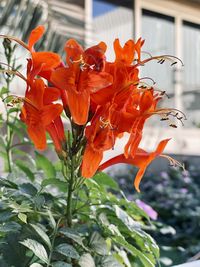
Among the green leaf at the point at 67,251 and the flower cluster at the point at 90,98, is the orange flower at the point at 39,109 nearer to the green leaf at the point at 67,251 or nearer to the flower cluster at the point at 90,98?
the flower cluster at the point at 90,98

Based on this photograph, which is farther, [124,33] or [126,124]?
[124,33]

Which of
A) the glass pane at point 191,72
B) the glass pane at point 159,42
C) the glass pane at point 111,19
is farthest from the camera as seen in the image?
the glass pane at point 191,72

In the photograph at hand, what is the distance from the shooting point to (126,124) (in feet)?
2.47

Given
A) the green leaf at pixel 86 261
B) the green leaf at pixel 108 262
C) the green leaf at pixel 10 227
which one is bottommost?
the green leaf at pixel 108 262

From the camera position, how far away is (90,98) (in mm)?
736

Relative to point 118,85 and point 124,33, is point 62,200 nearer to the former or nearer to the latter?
point 118,85

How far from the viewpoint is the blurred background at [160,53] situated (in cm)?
259

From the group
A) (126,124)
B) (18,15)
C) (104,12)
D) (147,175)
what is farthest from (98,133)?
(104,12)

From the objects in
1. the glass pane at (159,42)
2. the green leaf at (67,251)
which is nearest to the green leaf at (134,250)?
the green leaf at (67,251)

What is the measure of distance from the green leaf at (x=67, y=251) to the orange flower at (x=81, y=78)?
0.19 metres

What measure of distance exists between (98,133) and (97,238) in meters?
0.23

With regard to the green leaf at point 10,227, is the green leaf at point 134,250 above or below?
below

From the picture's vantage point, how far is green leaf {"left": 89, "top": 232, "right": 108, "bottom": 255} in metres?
0.82

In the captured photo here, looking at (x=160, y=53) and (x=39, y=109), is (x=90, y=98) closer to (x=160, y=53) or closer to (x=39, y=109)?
(x=39, y=109)
